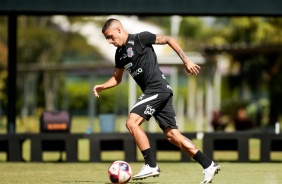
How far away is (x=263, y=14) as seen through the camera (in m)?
20.0

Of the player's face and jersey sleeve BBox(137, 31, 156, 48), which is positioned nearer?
the player's face

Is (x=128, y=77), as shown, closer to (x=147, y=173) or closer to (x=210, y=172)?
(x=147, y=173)

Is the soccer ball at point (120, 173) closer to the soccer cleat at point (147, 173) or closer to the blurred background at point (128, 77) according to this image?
the soccer cleat at point (147, 173)

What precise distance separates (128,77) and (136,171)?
2001cm

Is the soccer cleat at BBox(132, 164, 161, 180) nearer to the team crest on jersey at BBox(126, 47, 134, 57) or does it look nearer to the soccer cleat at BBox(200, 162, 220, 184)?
the soccer cleat at BBox(200, 162, 220, 184)

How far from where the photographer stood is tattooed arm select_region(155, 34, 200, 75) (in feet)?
41.5

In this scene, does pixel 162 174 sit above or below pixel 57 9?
below

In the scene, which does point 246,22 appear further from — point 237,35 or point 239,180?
point 239,180

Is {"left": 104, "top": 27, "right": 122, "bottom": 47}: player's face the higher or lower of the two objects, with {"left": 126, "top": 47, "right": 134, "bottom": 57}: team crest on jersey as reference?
higher

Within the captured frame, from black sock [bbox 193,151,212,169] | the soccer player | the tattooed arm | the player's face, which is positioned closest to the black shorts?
the soccer player

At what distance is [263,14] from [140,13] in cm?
250

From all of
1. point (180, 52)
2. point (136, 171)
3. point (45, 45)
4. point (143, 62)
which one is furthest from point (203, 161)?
point (45, 45)

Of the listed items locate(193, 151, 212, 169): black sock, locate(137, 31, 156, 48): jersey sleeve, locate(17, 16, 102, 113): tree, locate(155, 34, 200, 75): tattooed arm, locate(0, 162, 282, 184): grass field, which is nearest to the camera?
locate(155, 34, 200, 75): tattooed arm

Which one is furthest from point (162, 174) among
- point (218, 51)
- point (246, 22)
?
point (246, 22)
